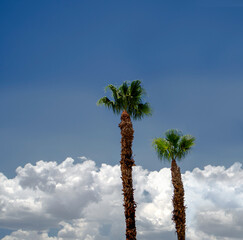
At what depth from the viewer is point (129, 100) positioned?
29625mm

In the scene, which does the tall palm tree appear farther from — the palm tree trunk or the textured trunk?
the textured trunk

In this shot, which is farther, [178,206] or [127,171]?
[178,206]

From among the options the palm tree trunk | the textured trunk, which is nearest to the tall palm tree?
the palm tree trunk

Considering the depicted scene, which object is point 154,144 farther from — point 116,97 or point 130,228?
point 130,228

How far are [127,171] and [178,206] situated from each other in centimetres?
530

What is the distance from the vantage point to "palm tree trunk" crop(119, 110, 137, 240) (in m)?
23.6

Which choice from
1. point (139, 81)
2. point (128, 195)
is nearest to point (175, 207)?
point (128, 195)

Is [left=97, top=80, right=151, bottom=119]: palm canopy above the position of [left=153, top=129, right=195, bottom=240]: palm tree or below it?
above

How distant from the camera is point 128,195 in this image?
24.5m

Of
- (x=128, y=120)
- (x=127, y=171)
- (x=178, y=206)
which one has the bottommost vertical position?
(x=178, y=206)

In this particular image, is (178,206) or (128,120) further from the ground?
(128,120)

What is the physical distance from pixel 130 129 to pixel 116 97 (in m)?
4.11

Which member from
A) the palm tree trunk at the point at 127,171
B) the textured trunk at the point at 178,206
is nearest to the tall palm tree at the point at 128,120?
the palm tree trunk at the point at 127,171

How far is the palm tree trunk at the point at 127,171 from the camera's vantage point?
77.5 feet
